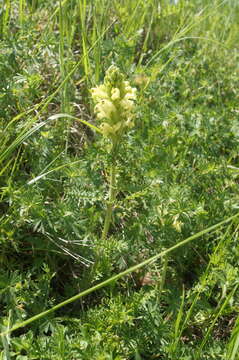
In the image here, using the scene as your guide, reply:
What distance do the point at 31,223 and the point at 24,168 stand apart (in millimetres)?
Answer: 370

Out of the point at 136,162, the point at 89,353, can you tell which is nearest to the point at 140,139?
the point at 136,162

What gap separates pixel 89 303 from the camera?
2.16 m

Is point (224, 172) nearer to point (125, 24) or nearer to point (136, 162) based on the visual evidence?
point (136, 162)

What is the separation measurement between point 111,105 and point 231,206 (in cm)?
90

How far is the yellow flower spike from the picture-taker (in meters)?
1.84

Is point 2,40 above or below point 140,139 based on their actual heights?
above

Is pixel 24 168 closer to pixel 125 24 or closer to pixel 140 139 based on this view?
pixel 140 139

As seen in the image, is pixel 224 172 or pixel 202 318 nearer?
pixel 202 318

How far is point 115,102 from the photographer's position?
6.10 feet

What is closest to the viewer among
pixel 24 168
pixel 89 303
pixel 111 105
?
pixel 111 105

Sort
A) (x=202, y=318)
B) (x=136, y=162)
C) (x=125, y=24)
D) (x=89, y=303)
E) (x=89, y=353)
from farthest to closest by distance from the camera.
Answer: (x=125, y=24) → (x=136, y=162) → (x=89, y=303) → (x=202, y=318) → (x=89, y=353)

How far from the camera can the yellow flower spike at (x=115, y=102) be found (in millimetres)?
1844

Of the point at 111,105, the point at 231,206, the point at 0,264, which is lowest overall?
the point at 0,264

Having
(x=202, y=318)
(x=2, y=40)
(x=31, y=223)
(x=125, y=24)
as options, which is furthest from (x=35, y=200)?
(x=125, y=24)
